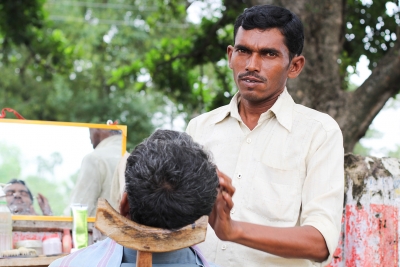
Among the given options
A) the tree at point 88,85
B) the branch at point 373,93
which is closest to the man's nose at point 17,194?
the branch at point 373,93

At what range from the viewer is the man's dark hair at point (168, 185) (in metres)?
1.48

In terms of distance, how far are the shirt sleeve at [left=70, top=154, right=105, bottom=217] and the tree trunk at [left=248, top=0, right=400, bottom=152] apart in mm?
1799

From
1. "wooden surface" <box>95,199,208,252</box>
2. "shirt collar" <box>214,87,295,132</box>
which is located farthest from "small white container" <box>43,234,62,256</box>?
"wooden surface" <box>95,199,208,252</box>

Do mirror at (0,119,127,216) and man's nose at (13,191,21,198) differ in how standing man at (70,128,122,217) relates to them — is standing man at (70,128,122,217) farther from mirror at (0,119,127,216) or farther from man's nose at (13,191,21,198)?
man's nose at (13,191,21,198)

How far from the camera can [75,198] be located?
3258mm

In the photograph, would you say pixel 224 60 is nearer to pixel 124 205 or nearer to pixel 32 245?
pixel 32 245

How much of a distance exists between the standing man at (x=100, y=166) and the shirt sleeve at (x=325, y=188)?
1.46m

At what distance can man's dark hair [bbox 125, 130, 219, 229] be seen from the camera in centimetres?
148

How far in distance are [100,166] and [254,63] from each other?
145 cm

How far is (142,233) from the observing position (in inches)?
55.9

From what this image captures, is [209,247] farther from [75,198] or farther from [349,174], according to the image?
[75,198]

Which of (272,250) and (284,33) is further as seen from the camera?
(284,33)

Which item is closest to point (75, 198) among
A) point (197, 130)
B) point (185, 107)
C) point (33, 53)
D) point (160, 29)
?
point (197, 130)

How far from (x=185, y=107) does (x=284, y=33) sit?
566 cm
